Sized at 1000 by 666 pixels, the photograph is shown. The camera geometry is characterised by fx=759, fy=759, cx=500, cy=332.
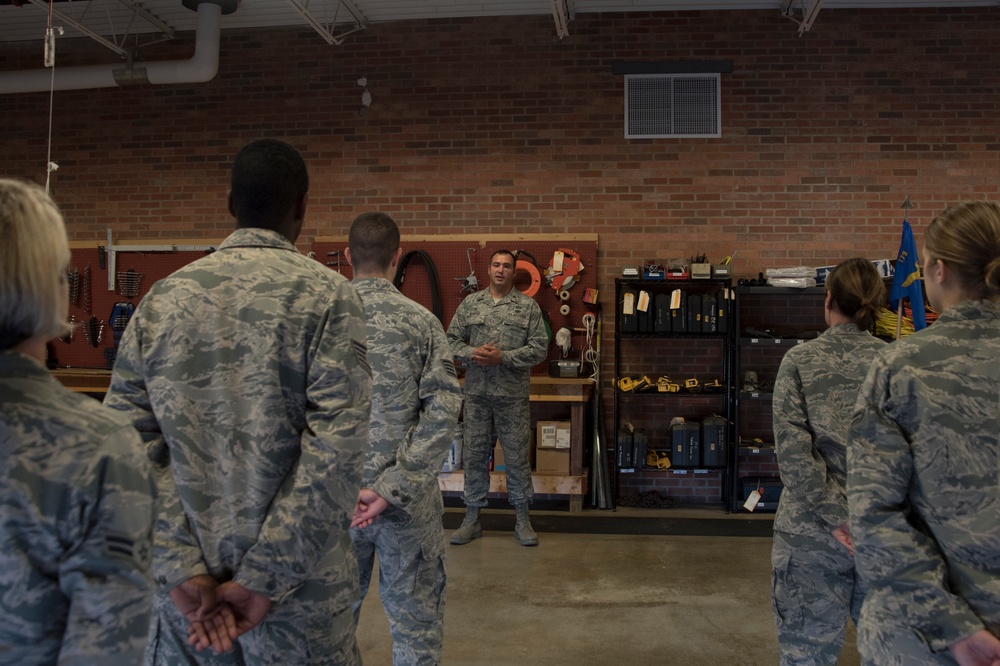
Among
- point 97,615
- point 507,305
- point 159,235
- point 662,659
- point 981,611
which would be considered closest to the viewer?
point 97,615

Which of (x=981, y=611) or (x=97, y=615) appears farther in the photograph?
(x=981, y=611)

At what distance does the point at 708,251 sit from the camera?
674 centimetres

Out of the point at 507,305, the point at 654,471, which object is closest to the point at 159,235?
the point at 507,305

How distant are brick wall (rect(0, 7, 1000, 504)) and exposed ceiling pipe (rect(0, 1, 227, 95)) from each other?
46 cm

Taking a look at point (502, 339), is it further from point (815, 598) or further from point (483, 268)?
point (815, 598)

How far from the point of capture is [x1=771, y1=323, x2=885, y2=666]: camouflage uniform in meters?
2.50

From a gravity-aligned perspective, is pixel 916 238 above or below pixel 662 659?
above

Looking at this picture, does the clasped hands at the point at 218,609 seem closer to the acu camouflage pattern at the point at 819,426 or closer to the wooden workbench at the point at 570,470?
the acu camouflage pattern at the point at 819,426

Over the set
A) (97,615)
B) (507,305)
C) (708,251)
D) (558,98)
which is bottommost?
(97,615)

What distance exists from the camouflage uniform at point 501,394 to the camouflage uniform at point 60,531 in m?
4.50

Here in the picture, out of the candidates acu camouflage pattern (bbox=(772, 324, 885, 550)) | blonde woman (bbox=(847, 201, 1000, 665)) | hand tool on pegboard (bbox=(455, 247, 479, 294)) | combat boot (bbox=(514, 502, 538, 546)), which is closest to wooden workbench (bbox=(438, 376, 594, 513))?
combat boot (bbox=(514, 502, 538, 546))

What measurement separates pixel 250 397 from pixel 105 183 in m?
6.91

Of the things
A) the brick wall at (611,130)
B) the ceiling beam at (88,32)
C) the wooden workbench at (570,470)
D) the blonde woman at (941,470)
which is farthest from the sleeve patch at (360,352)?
the ceiling beam at (88,32)

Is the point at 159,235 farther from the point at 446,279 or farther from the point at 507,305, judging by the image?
the point at 507,305
